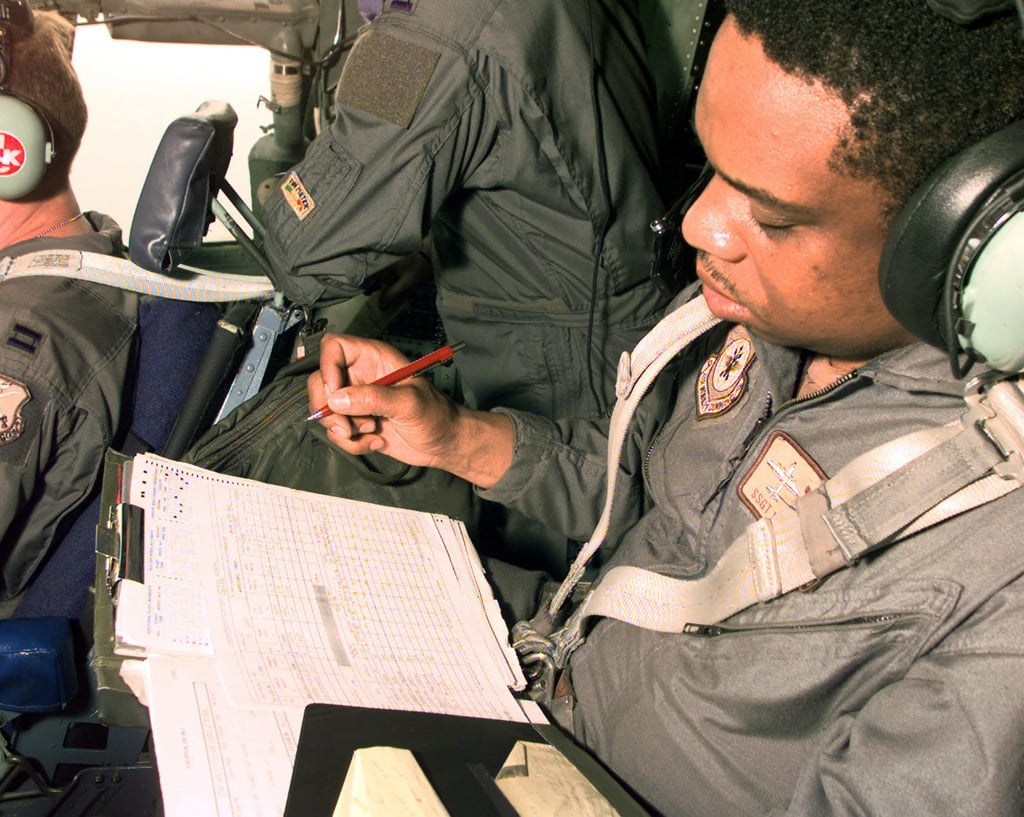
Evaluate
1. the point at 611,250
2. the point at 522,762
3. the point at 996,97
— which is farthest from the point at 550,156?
the point at 522,762

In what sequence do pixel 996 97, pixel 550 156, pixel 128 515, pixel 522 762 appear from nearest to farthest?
1. pixel 996 97
2. pixel 522 762
3. pixel 128 515
4. pixel 550 156

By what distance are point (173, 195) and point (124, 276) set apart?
165mm

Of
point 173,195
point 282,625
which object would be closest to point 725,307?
point 282,625

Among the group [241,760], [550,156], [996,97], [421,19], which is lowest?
[241,760]

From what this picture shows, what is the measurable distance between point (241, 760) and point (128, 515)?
319 millimetres

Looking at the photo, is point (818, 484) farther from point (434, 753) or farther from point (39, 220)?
point (39, 220)

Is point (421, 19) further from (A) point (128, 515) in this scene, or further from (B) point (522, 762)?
(B) point (522, 762)

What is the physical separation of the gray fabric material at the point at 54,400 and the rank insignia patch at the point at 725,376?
90cm

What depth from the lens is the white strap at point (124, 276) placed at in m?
1.38

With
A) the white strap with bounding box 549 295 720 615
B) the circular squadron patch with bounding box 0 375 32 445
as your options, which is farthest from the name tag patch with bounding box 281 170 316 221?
the white strap with bounding box 549 295 720 615

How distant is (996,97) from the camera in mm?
658

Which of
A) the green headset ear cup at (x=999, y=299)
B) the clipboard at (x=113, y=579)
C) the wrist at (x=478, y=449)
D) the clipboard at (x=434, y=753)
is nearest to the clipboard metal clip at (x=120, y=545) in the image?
the clipboard at (x=113, y=579)

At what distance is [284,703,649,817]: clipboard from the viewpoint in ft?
2.24

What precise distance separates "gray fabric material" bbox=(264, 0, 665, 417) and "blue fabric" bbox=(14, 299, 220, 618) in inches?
7.0
